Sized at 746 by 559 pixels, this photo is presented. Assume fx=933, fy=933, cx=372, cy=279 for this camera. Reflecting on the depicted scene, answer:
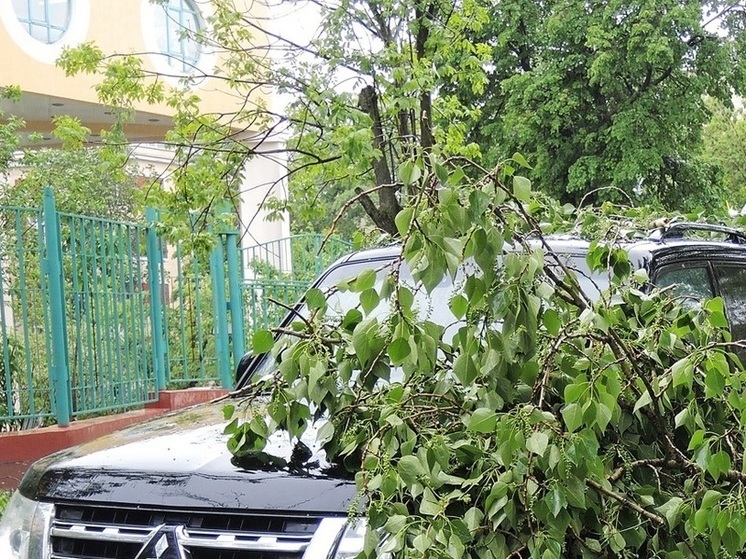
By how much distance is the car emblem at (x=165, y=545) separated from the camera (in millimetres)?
2566

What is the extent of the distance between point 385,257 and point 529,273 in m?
1.75

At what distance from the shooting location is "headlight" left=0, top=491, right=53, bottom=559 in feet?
9.43

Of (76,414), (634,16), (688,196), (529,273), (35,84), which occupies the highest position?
(634,16)

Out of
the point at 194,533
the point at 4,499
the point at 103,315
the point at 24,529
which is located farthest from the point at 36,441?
the point at 194,533

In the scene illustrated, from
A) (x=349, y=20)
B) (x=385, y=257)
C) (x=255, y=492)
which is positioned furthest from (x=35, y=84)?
(x=255, y=492)

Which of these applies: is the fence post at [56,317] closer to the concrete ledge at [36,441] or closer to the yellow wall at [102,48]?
the concrete ledge at [36,441]

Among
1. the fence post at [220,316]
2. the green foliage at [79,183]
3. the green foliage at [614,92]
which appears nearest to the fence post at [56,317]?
the green foliage at [79,183]

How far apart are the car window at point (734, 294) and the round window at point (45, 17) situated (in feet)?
49.2

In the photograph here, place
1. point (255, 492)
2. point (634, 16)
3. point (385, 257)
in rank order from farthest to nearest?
1. point (634, 16)
2. point (385, 257)
3. point (255, 492)

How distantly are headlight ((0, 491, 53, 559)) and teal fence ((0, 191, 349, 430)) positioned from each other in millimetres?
3345

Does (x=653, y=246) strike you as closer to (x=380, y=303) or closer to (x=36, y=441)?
(x=380, y=303)

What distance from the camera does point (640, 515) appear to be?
8.11 feet

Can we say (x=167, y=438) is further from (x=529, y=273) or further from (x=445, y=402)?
(x=529, y=273)

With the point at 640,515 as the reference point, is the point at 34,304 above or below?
above
